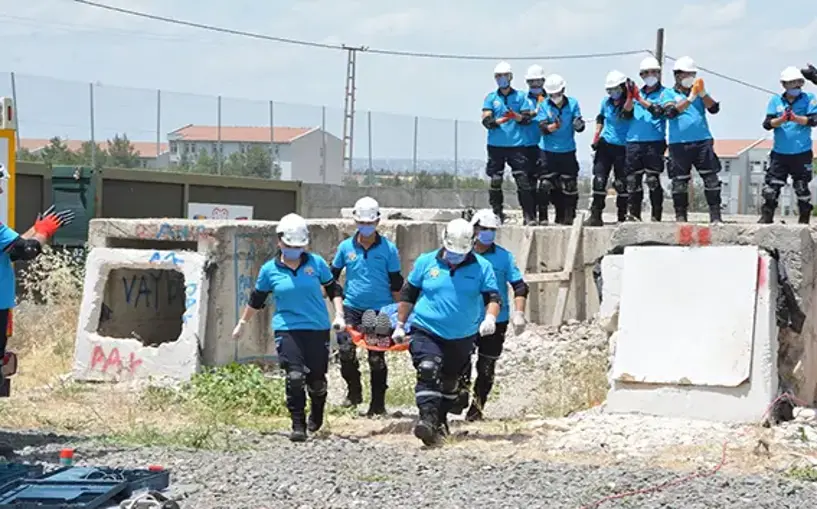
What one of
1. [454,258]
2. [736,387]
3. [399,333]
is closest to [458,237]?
[454,258]

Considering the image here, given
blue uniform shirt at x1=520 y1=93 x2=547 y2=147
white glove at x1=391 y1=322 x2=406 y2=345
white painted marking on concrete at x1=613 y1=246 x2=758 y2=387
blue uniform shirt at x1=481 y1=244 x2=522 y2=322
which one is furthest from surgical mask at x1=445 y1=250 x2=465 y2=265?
blue uniform shirt at x1=520 y1=93 x2=547 y2=147

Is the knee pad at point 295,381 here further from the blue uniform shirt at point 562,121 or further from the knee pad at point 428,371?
the blue uniform shirt at point 562,121

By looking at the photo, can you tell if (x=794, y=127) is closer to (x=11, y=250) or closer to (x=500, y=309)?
(x=500, y=309)

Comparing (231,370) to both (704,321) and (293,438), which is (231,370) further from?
(704,321)

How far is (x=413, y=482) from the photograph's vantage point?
8.98 metres

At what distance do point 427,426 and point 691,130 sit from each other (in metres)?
5.08

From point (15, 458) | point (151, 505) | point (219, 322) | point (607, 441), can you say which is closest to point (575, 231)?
point (219, 322)

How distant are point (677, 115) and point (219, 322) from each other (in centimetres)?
513

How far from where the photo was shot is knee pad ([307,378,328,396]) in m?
11.3

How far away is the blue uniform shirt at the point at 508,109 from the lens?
16312 millimetres

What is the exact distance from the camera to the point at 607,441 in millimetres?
10695

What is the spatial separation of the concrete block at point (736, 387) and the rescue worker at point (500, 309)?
3.87 ft

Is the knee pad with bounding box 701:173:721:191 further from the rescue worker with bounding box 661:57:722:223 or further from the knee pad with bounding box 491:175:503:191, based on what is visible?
the knee pad with bounding box 491:175:503:191

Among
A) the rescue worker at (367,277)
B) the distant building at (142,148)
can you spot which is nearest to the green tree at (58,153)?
the distant building at (142,148)
